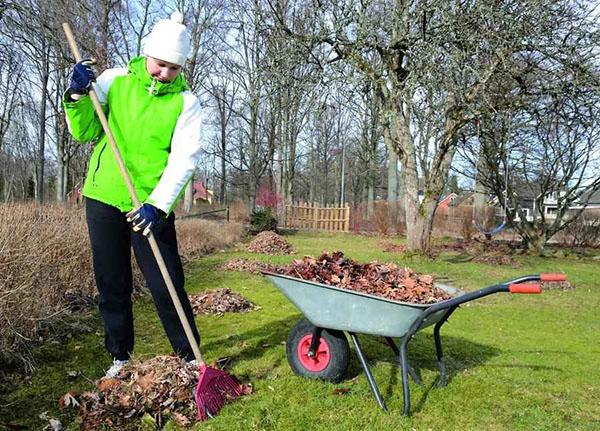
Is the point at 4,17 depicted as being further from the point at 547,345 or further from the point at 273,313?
the point at 547,345

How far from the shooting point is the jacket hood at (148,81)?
8.14ft

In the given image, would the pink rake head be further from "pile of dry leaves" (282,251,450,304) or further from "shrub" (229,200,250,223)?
"shrub" (229,200,250,223)

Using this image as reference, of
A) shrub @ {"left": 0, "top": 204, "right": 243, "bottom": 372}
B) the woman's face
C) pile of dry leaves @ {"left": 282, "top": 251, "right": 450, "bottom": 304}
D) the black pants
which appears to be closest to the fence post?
shrub @ {"left": 0, "top": 204, "right": 243, "bottom": 372}

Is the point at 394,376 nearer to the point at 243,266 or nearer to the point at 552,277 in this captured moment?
the point at 552,277

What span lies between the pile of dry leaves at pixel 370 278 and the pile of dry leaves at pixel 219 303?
195 centimetres

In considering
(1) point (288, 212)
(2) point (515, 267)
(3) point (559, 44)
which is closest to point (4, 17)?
(3) point (559, 44)

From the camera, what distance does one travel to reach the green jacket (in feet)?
8.10

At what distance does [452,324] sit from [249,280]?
10.2ft

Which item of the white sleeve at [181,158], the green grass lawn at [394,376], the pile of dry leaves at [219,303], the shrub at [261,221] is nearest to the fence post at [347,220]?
the shrub at [261,221]

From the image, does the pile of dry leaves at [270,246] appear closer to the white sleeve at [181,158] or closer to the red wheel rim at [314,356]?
the red wheel rim at [314,356]

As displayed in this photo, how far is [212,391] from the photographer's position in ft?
7.98

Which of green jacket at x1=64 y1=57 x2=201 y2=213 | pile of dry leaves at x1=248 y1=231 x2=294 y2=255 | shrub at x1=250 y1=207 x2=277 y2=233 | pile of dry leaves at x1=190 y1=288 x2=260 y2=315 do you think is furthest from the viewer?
shrub at x1=250 y1=207 x2=277 y2=233

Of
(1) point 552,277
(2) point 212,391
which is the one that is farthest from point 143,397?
(1) point 552,277

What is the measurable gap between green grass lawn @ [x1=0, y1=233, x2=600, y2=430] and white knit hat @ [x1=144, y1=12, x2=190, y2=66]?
1.77 meters
